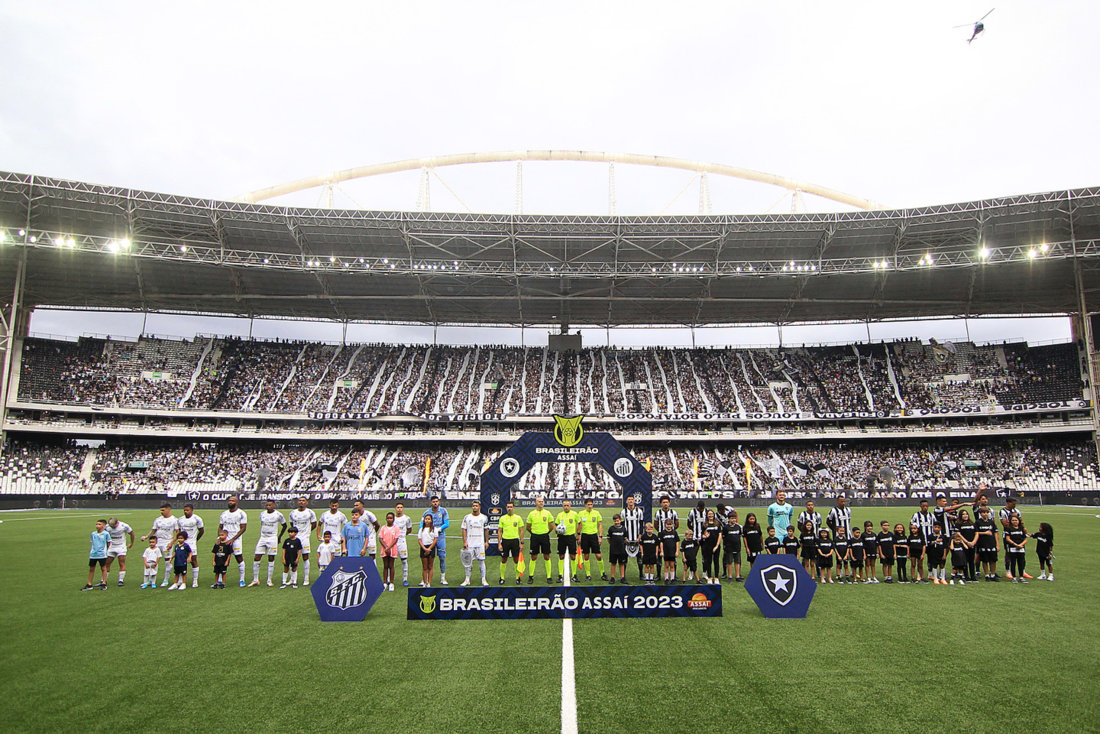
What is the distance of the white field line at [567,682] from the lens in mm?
5216

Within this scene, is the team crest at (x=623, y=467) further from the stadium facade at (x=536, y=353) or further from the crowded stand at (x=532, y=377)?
the crowded stand at (x=532, y=377)

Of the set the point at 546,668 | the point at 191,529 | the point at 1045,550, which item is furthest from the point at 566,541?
the point at 1045,550

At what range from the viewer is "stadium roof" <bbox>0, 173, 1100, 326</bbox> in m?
33.0

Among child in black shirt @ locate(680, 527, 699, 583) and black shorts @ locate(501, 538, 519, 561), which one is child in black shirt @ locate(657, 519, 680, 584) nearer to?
child in black shirt @ locate(680, 527, 699, 583)

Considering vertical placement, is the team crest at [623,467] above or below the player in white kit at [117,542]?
above

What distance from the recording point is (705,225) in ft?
112

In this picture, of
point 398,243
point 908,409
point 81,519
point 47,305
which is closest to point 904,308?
point 908,409

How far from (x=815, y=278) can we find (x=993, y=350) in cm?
1861

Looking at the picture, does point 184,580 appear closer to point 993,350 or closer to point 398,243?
point 398,243

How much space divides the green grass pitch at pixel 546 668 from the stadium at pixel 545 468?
0.06 metres

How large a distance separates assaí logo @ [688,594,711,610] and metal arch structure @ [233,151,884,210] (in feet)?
134

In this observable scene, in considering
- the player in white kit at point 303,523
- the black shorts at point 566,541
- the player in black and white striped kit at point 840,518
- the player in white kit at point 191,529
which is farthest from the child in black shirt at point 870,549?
the player in white kit at point 191,529

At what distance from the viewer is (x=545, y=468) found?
4047 cm

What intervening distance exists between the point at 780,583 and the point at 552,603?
363 cm
